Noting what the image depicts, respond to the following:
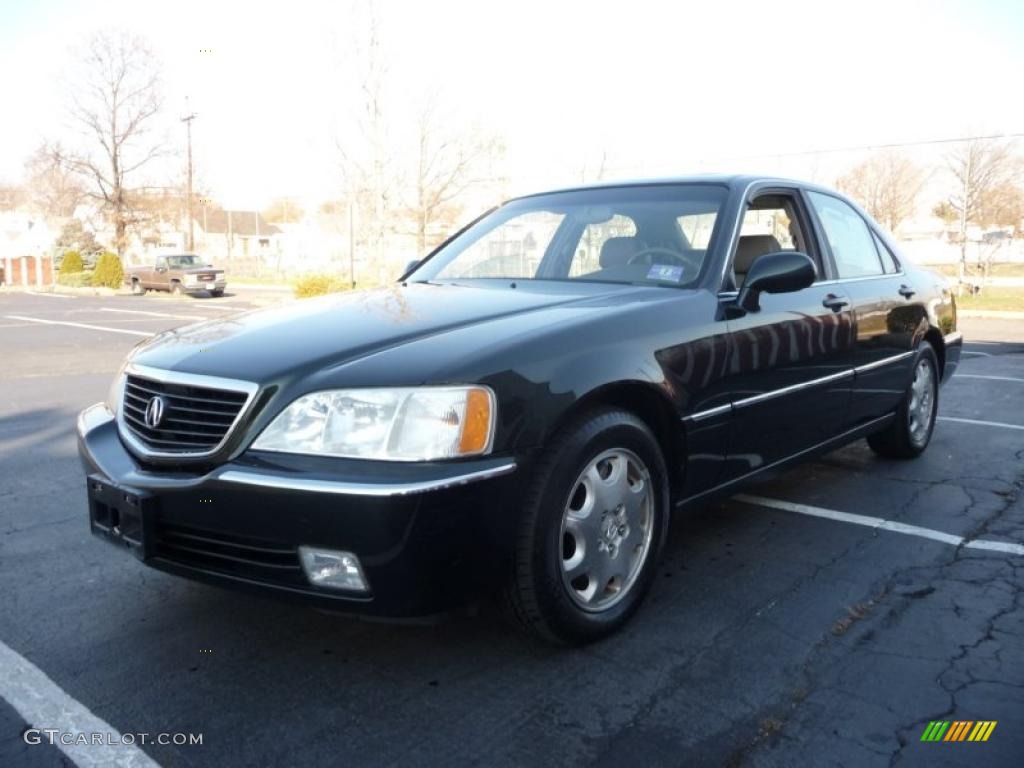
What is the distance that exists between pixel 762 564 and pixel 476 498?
1769mm

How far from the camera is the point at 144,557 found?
8.73ft

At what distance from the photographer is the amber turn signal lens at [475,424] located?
251cm

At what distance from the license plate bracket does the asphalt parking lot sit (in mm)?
413

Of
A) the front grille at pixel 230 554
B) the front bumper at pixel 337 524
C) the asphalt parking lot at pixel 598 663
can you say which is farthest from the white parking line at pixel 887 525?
the front grille at pixel 230 554

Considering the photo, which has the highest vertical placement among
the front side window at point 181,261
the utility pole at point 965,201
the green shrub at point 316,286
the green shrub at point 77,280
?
the utility pole at point 965,201

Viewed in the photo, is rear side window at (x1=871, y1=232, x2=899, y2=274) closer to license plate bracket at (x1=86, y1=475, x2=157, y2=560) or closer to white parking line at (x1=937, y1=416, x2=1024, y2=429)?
white parking line at (x1=937, y1=416, x2=1024, y2=429)

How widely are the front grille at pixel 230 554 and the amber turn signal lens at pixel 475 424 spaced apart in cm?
57

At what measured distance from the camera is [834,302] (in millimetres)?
4270

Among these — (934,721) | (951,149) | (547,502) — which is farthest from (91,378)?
(951,149)

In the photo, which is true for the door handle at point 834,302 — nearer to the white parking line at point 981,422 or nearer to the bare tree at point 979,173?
the white parking line at point 981,422

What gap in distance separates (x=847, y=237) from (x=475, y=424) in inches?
122

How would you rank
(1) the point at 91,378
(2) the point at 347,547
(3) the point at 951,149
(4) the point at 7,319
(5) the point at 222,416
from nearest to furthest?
(2) the point at 347,547
(5) the point at 222,416
(1) the point at 91,378
(4) the point at 7,319
(3) the point at 951,149

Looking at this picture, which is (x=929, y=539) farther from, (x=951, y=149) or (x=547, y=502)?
(x=951, y=149)

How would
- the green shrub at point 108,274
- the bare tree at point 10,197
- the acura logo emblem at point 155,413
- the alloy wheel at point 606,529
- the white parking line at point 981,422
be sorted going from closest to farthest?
1. the acura logo emblem at point 155,413
2. the alloy wheel at point 606,529
3. the white parking line at point 981,422
4. the green shrub at point 108,274
5. the bare tree at point 10,197
